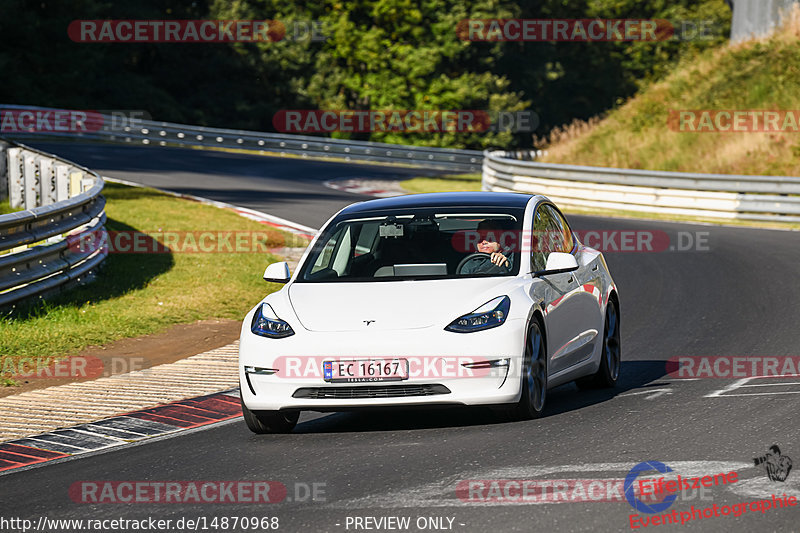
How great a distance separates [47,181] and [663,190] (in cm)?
1333

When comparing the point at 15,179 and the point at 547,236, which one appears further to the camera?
the point at 15,179

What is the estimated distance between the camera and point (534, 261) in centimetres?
864

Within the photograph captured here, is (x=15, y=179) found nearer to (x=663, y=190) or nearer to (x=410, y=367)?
(x=663, y=190)

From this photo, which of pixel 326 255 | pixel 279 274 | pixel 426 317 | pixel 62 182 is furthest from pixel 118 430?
pixel 62 182

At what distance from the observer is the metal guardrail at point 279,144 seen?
1720 inches

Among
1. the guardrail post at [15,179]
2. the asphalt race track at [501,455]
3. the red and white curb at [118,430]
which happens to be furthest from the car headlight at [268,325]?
the guardrail post at [15,179]

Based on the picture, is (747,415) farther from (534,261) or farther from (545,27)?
(545,27)

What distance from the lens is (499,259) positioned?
8508 millimetres

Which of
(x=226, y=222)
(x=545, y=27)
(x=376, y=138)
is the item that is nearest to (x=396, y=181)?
(x=226, y=222)

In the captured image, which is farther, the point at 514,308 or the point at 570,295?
the point at 570,295

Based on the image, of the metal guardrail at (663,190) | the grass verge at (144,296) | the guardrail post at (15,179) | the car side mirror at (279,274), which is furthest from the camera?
the metal guardrail at (663,190)

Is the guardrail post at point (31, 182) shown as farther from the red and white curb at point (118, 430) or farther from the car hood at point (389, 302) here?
the car hood at point (389, 302)

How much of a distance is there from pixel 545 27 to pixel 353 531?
70.6 meters

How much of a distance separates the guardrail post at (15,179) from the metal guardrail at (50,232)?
1.15ft
